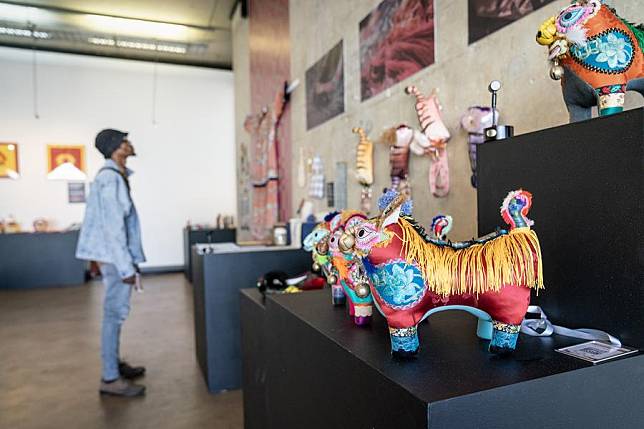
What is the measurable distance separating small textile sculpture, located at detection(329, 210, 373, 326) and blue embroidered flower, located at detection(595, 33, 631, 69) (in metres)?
0.59

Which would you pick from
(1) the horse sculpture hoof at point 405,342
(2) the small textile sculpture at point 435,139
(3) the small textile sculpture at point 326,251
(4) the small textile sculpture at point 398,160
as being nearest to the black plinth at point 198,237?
(4) the small textile sculpture at point 398,160

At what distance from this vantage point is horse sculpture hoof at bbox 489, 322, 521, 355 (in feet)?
2.83

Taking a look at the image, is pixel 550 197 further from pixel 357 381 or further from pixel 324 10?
pixel 324 10

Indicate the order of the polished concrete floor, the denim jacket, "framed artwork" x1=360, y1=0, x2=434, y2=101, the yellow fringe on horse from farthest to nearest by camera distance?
1. the denim jacket
2. the polished concrete floor
3. "framed artwork" x1=360, y1=0, x2=434, y2=101
4. the yellow fringe on horse

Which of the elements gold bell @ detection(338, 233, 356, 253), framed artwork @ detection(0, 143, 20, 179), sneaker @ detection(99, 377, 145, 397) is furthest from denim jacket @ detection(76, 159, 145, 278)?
framed artwork @ detection(0, 143, 20, 179)

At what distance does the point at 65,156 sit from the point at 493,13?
25.1 feet

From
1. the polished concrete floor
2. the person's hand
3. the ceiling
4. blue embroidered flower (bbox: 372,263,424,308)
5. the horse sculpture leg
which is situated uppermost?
the ceiling

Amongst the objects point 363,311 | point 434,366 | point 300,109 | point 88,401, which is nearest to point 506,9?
point 363,311

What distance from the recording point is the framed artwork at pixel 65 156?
7609 mm

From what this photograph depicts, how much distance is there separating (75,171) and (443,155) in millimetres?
7234

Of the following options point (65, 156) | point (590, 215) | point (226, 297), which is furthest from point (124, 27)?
point (590, 215)

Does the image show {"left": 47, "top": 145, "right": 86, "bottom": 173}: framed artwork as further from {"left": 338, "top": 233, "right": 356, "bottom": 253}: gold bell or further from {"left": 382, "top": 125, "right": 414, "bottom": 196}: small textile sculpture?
{"left": 338, "top": 233, "right": 356, "bottom": 253}: gold bell

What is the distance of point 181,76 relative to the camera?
834 cm

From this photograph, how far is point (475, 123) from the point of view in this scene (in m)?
1.73
